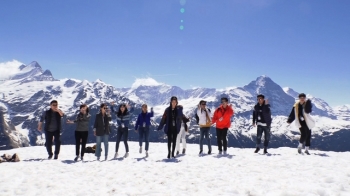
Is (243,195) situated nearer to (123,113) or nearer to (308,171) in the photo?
(308,171)

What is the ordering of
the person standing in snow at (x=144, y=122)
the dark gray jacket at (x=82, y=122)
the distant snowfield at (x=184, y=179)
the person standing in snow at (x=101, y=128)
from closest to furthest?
the distant snowfield at (x=184, y=179) < the dark gray jacket at (x=82, y=122) < the person standing in snow at (x=101, y=128) < the person standing in snow at (x=144, y=122)

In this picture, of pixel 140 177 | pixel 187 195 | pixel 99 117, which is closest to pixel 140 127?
pixel 99 117

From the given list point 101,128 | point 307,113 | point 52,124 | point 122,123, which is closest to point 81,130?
point 101,128

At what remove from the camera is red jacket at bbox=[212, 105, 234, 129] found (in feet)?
52.8

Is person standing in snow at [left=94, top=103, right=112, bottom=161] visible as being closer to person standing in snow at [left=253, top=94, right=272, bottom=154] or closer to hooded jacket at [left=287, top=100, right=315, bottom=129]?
person standing in snow at [left=253, top=94, right=272, bottom=154]

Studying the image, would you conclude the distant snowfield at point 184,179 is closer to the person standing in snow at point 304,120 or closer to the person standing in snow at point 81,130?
the person standing in snow at point 81,130

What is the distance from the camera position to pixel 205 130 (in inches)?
688

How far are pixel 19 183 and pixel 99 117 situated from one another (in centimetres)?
698

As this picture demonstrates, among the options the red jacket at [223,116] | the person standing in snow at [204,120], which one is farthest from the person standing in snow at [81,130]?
the red jacket at [223,116]

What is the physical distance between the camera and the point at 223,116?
1617 centimetres

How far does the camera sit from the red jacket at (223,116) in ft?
52.8

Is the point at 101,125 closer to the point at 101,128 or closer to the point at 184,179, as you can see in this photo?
the point at 101,128

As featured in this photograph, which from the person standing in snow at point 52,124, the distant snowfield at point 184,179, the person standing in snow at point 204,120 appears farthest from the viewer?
the person standing in snow at point 204,120

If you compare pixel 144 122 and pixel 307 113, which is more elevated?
pixel 307 113
